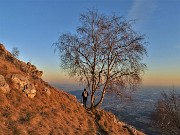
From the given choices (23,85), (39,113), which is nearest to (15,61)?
(23,85)

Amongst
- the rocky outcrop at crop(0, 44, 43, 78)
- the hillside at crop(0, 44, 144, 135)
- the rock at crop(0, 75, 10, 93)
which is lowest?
the hillside at crop(0, 44, 144, 135)

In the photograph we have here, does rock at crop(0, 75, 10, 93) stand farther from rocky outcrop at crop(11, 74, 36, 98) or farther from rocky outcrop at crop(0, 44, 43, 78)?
rocky outcrop at crop(0, 44, 43, 78)

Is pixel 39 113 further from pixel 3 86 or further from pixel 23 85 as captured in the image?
pixel 3 86

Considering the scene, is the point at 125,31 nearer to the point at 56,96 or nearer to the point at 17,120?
the point at 56,96

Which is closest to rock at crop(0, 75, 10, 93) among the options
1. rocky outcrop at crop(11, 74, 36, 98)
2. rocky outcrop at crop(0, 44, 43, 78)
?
rocky outcrop at crop(11, 74, 36, 98)

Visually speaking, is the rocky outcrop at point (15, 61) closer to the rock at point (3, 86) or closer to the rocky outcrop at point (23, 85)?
the rocky outcrop at point (23, 85)

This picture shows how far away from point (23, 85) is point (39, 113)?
338 cm

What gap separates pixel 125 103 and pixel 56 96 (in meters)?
8.49

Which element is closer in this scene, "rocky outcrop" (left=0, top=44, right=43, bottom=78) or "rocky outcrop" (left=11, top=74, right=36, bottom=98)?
"rocky outcrop" (left=11, top=74, right=36, bottom=98)

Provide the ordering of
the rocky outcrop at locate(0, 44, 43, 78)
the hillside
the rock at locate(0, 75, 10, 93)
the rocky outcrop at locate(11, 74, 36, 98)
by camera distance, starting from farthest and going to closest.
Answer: the rocky outcrop at locate(0, 44, 43, 78)
the rocky outcrop at locate(11, 74, 36, 98)
the rock at locate(0, 75, 10, 93)
the hillside

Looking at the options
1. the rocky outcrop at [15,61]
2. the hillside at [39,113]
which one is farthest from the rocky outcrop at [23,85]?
the rocky outcrop at [15,61]

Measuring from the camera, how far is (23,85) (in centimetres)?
2227

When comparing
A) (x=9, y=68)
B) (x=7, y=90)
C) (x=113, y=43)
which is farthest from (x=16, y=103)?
(x=113, y=43)

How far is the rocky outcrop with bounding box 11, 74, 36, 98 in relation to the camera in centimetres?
2185
